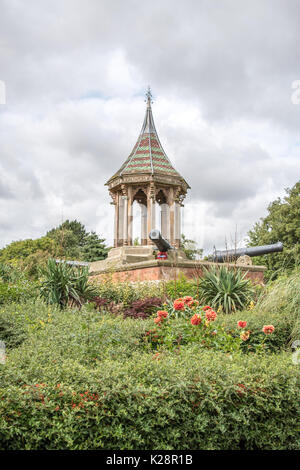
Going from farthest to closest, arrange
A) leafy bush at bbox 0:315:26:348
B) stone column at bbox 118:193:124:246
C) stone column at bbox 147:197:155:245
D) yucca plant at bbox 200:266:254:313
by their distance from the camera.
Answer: stone column at bbox 118:193:124:246
stone column at bbox 147:197:155:245
yucca plant at bbox 200:266:254:313
leafy bush at bbox 0:315:26:348

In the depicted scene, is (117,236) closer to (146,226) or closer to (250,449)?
(146,226)

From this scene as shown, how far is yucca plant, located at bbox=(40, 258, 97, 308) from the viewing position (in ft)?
29.6

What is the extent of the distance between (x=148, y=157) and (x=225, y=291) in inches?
467

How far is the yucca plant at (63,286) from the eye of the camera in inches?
355

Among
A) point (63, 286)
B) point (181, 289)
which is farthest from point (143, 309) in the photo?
point (181, 289)

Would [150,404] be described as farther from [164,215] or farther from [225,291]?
[164,215]

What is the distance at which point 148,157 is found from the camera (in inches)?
777

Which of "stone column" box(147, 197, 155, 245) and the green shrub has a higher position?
"stone column" box(147, 197, 155, 245)

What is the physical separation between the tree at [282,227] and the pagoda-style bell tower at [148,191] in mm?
11274

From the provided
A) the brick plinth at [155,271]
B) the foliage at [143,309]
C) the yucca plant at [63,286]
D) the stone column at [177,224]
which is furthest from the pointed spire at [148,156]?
the foliage at [143,309]

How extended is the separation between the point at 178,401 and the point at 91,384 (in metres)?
0.65

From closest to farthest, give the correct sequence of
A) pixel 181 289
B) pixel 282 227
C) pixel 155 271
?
pixel 181 289
pixel 155 271
pixel 282 227

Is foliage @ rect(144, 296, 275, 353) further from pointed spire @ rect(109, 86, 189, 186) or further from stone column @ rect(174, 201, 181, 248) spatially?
stone column @ rect(174, 201, 181, 248)

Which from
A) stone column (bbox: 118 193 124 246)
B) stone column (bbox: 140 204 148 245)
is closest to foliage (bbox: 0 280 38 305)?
stone column (bbox: 118 193 124 246)
